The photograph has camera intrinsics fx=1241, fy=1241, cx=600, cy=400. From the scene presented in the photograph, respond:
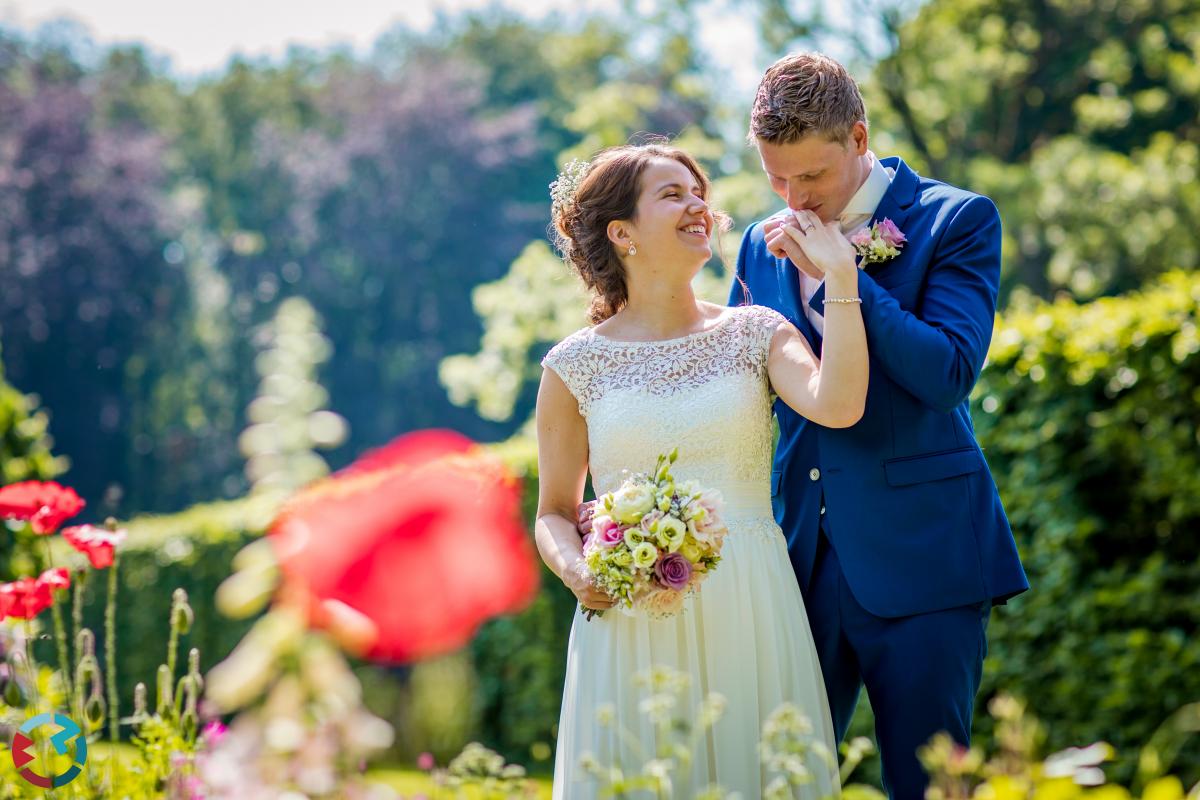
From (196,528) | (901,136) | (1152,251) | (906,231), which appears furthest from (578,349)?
(901,136)

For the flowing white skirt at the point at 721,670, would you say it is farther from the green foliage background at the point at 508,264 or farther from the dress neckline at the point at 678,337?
the green foliage background at the point at 508,264

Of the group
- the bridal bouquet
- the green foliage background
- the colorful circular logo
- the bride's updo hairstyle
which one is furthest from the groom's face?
the colorful circular logo

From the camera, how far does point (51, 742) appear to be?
3479mm

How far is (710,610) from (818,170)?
1160 mm

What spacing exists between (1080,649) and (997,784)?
414 centimetres

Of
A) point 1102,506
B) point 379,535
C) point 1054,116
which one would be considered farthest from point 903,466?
point 1054,116

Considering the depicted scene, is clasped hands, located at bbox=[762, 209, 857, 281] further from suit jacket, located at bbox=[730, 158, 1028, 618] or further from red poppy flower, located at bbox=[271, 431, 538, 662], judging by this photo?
red poppy flower, located at bbox=[271, 431, 538, 662]

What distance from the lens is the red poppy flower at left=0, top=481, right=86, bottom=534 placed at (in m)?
3.76

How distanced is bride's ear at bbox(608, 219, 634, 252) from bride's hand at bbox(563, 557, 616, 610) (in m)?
0.95

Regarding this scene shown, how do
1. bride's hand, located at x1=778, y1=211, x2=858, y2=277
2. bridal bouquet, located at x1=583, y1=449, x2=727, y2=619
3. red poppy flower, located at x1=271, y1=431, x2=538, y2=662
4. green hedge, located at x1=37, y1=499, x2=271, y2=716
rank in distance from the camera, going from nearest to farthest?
red poppy flower, located at x1=271, y1=431, x2=538, y2=662 → bridal bouquet, located at x1=583, y1=449, x2=727, y2=619 → bride's hand, located at x1=778, y1=211, x2=858, y2=277 → green hedge, located at x1=37, y1=499, x2=271, y2=716

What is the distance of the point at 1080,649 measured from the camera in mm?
5348

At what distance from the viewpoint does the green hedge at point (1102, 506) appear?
16.4 feet

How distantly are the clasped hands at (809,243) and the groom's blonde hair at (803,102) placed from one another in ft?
0.68

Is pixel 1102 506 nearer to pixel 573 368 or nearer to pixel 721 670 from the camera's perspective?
pixel 721 670
